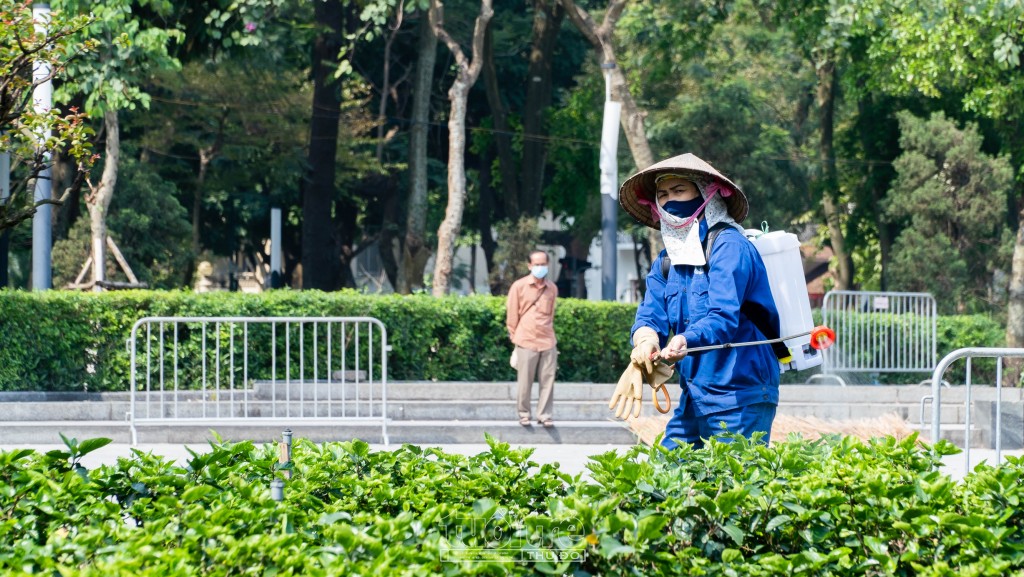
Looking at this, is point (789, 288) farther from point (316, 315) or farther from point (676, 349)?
point (316, 315)

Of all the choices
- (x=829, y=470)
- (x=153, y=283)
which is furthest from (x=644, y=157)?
(x=829, y=470)

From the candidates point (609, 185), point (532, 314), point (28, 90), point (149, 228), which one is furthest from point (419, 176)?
point (28, 90)

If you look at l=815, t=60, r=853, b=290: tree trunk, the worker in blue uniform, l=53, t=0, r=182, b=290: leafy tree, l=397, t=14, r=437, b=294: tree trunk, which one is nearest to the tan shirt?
l=53, t=0, r=182, b=290: leafy tree

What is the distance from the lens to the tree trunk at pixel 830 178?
31.7 meters

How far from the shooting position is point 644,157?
19578 millimetres

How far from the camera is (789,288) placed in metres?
5.90

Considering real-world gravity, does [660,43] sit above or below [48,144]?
above

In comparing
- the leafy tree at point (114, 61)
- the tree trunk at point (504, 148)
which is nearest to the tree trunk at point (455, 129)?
the leafy tree at point (114, 61)

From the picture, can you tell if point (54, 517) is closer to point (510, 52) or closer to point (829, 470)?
point (829, 470)

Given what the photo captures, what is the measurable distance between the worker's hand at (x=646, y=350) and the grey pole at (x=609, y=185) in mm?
12604

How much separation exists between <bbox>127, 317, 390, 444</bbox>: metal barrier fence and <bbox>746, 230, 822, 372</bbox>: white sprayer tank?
7.58m

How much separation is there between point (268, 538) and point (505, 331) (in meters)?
12.9

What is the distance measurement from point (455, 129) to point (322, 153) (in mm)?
7069

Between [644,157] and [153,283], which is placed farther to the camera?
[153,283]
